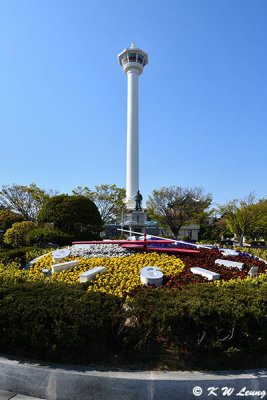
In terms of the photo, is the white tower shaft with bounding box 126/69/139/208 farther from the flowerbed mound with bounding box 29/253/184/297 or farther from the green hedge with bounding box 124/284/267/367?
the green hedge with bounding box 124/284/267/367

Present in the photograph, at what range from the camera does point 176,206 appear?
27609mm

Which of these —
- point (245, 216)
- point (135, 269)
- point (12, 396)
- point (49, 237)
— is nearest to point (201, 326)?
point (12, 396)

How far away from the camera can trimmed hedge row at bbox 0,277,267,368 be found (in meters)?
2.90

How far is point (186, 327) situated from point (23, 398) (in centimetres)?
222

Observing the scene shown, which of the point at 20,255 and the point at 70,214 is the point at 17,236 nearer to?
the point at 70,214

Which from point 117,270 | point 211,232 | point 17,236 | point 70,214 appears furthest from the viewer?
point 211,232

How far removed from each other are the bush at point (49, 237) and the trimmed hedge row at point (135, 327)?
8562 millimetres

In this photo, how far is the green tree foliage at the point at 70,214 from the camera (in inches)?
478

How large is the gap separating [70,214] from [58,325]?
31.5 feet

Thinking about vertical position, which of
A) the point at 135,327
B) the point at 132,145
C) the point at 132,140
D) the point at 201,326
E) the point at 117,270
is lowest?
the point at 135,327

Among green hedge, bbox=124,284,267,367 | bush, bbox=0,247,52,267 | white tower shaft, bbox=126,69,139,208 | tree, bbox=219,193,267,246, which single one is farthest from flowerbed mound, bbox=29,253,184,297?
white tower shaft, bbox=126,69,139,208

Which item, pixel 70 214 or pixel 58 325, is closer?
pixel 58 325

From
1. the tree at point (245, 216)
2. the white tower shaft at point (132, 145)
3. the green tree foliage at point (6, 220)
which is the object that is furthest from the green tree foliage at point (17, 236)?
the white tower shaft at point (132, 145)

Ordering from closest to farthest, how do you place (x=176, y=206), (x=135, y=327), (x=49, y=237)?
(x=135, y=327)
(x=49, y=237)
(x=176, y=206)
